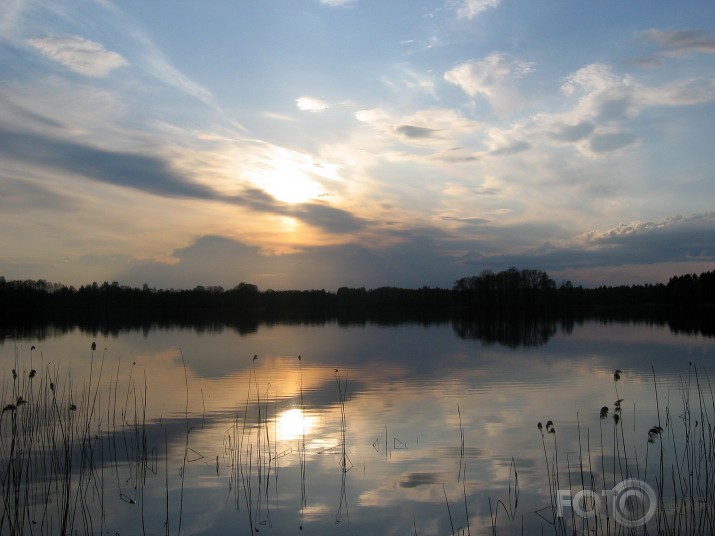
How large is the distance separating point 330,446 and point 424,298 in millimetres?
117044

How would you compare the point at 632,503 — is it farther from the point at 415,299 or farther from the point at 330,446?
the point at 415,299

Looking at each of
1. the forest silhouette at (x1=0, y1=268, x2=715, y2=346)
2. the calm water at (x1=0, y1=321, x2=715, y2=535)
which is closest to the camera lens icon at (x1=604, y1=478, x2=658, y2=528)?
the calm water at (x1=0, y1=321, x2=715, y2=535)

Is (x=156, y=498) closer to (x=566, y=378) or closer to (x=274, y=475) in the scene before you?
(x=274, y=475)

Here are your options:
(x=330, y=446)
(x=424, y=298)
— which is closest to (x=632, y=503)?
(x=330, y=446)

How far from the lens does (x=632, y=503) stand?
266 inches

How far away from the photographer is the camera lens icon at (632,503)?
20.9ft

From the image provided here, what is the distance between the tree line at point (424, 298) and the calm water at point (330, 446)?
267 ft

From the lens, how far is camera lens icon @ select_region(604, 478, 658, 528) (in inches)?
250

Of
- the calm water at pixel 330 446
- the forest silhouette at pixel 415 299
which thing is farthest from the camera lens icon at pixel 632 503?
the forest silhouette at pixel 415 299

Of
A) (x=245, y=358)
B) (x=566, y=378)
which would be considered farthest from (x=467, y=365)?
(x=245, y=358)

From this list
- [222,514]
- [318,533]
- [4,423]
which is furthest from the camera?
[4,423]

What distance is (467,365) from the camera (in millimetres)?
21594

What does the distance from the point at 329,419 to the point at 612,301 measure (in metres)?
120

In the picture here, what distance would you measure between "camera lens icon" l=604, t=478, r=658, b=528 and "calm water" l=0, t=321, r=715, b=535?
23 cm
